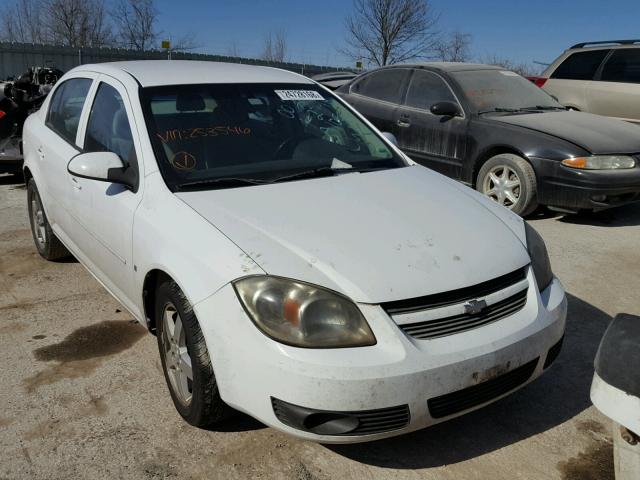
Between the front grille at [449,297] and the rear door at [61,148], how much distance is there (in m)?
2.35

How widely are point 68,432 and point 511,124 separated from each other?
207 inches

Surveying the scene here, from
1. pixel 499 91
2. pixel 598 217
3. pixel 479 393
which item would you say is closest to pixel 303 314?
pixel 479 393

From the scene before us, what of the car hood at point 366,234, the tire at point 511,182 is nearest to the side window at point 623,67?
the tire at point 511,182

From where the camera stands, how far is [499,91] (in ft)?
23.2

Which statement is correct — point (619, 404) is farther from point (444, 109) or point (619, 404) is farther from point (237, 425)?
point (444, 109)

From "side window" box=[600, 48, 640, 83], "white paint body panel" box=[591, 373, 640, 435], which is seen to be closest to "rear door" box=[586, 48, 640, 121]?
"side window" box=[600, 48, 640, 83]

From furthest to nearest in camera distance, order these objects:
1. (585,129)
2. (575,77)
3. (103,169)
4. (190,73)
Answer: (575,77) < (585,129) < (190,73) < (103,169)

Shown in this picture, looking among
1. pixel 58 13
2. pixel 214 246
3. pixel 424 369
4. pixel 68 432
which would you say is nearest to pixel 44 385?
pixel 68 432

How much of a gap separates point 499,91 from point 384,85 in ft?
4.80

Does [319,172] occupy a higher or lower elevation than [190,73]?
lower

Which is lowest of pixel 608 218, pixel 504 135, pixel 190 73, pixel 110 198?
pixel 608 218

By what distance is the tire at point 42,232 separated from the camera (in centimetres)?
467

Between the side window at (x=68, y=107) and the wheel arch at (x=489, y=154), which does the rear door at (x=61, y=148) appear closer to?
the side window at (x=68, y=107)

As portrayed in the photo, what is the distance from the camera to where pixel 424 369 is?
2188 millimetres
